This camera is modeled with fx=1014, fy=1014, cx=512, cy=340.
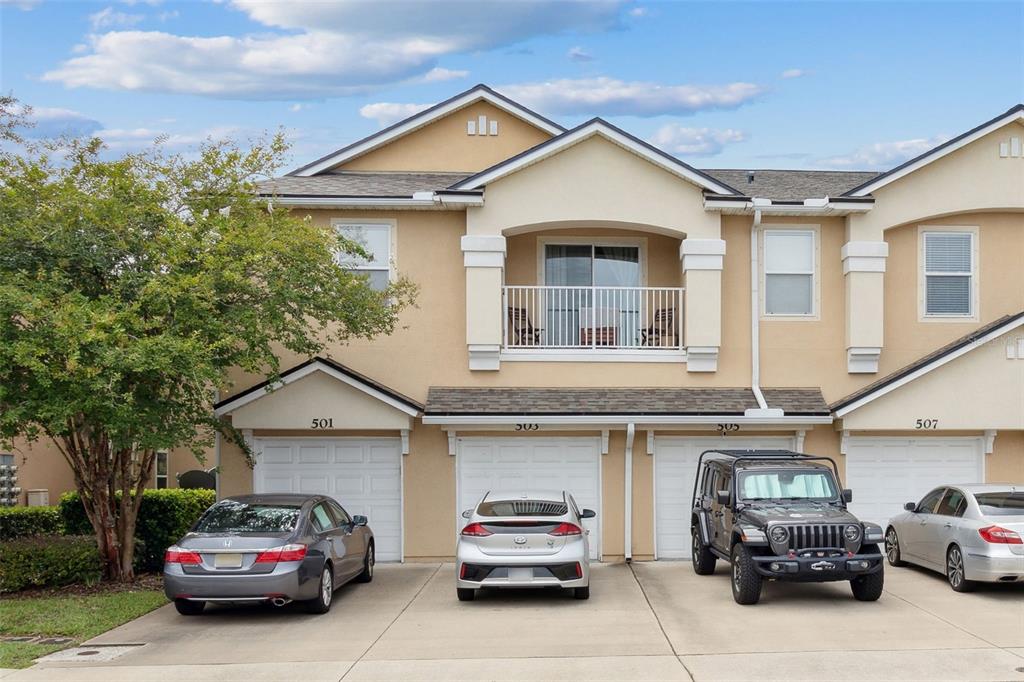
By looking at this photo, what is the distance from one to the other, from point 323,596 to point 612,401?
21.6ft

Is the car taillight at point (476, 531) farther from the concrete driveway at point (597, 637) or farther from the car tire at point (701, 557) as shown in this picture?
the car tire at point (701, 557)

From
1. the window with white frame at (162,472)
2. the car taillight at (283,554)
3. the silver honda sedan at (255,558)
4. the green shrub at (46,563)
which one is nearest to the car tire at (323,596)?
the silver honda sedan at (255,558)

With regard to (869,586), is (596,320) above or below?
above

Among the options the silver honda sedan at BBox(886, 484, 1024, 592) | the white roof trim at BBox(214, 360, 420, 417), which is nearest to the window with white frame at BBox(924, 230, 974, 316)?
the silver honda sedan at BBox(886, 484, 1024, 592)

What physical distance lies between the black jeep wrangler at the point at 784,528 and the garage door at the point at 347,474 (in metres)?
5.50

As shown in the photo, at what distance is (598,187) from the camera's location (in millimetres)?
17594

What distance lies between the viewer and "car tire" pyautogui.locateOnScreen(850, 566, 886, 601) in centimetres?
1251

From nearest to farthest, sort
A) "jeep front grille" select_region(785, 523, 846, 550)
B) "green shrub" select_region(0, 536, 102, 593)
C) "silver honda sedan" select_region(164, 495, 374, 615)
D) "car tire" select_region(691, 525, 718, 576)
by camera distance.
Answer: "silver honda sedan" select_region(164, 495, 374, 615), "jeep front grille" select_region(785, 523, 846, 550), "green shrub" select_region(0, 536, 102, 593), "car tire" select_region(691, 525, 718, 576)

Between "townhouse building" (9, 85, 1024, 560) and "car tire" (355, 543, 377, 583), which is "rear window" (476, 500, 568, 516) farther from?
"townhouse building" (9, 85, 1024, 560)

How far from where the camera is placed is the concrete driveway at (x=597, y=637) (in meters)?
9.52

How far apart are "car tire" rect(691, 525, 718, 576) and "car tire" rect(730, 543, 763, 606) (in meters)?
2.14

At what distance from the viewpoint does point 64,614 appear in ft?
40.9

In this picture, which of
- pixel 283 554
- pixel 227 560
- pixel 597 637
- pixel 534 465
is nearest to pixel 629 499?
pixel 534 465

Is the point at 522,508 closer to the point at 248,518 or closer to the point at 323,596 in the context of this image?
the point at 323,596
